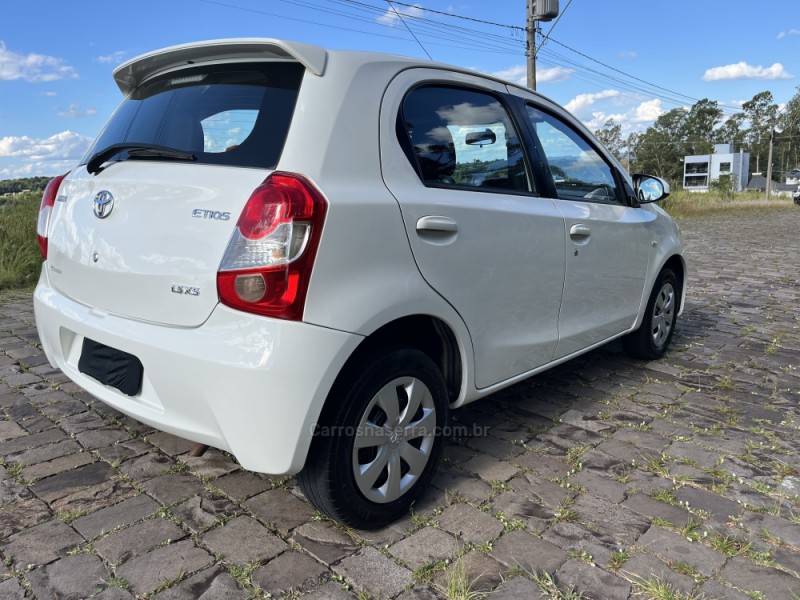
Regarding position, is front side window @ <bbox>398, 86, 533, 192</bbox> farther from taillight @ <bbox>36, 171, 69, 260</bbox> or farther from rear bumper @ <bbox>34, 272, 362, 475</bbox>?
taillight @ <bbox>36, 171, 69, 260</bbox>

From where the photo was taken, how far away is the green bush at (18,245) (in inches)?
286

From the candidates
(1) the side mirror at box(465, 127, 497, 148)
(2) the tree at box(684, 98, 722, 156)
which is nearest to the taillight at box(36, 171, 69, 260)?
(1) the side mirror at box(465, 127, 497, 148)

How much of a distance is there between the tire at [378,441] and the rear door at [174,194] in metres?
0.57

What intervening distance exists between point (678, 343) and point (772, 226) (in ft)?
50.1

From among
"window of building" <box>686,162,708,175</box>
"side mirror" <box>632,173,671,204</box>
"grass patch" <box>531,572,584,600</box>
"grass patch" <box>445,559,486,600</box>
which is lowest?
"grass patch" <box>531,572,584,600</box>

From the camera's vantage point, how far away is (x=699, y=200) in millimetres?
27953

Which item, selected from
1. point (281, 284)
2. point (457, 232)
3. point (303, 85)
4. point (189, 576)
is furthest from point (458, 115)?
point (189, 576)

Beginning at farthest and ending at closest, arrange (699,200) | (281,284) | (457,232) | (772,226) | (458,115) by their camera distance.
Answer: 1. (699,200)
2. (772,226)
3. (458,115)
4. (457,232)
5. (281,284)

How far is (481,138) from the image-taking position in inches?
110

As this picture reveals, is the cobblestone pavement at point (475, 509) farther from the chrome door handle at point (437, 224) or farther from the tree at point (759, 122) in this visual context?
the tree at point (759, 122)

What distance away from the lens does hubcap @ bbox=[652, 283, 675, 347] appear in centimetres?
435

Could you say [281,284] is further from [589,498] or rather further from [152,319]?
[589,498]

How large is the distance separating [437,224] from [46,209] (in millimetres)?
1807

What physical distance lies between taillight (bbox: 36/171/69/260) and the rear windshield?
23 cm
